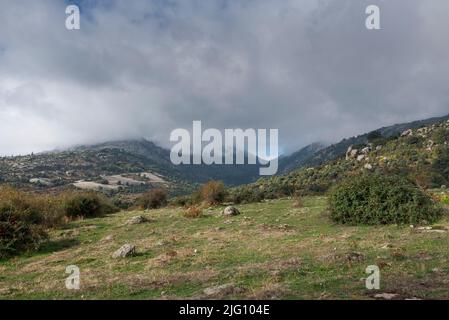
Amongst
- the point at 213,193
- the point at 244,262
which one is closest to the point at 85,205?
the point at 213,193

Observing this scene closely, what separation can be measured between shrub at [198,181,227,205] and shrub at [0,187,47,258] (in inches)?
726

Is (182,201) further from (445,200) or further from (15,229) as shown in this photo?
(15,229)

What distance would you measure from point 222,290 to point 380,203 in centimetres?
1394

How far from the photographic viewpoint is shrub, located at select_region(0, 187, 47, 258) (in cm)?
1933

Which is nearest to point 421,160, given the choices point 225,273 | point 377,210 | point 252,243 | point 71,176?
point 377,210

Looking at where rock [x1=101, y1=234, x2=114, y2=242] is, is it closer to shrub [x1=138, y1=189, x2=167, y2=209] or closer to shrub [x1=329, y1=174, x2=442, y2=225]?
shrub [x1=329, y1=174, x2=442, y2=225]

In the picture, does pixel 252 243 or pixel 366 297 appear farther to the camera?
pixel 252 243

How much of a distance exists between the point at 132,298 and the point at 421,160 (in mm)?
53385

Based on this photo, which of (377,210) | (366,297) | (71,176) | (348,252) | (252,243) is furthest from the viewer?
(71,176)

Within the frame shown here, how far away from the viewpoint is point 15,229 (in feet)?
65.5

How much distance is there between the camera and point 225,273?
1262cm

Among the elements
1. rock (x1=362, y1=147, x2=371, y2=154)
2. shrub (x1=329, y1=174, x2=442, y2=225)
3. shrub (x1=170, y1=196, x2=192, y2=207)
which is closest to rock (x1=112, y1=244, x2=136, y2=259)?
shrub (x1=329, y1=174, x2=442, y2=225)

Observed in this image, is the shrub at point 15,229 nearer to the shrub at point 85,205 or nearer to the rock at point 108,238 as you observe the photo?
the rock at point 108,238
